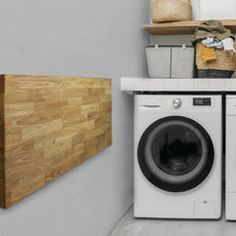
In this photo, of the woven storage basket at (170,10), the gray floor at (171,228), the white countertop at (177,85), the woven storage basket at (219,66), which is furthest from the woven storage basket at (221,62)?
the gray floor at (171,228)

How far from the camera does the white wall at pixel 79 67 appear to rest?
141cm

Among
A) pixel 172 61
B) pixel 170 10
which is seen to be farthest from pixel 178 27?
pixel 172 61

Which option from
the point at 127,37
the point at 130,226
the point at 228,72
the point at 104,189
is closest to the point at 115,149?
the point at 104,189

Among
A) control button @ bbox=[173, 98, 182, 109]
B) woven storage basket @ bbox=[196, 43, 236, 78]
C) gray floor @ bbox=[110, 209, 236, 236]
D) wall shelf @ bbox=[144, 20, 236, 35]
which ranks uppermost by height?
wall shelf @ bbox=[144, 20, 236, 35]

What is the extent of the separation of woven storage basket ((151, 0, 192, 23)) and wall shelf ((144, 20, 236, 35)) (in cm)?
4

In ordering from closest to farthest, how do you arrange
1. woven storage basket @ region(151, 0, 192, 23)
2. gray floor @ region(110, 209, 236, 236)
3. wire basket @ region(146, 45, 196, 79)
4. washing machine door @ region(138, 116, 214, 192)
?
1. gray floor @ region(110, 209, 236, 236)
2. washing machine door @ region(138, 116, 214, 192)
3. wire basket @ region(146, 45, 196, 79)
4. woven storage basket @ region(151, 0, 192, 23)

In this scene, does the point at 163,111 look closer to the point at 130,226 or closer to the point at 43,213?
the point at 130,226

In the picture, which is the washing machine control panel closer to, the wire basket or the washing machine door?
the washing machine door

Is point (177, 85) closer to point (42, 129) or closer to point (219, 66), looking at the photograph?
point (219, 66)

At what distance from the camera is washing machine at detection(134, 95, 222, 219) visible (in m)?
2.74

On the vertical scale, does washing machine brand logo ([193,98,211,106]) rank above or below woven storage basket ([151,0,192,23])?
below

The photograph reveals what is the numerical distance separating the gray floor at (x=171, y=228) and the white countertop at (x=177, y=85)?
0.92 meters

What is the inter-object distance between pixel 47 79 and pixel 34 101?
139 mm

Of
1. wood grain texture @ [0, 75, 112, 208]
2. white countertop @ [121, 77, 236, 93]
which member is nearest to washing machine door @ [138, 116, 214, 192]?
white countertop @ [121, 77, 236, 93]
